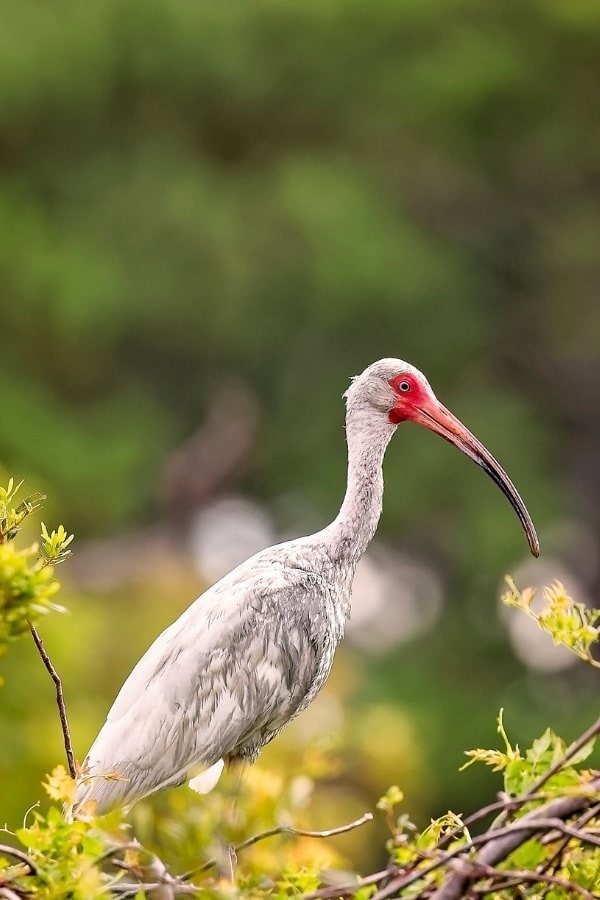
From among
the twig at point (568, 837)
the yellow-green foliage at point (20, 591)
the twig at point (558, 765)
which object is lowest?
the twig at point (568, 837)

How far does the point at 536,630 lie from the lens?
13.3m

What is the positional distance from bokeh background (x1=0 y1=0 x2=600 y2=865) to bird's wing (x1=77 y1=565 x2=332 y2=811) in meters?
7.84

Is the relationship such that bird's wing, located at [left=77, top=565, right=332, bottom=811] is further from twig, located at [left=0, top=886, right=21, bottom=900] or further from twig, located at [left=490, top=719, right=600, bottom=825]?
twig, located at [left=490, top=719, right=600, bottom=825]

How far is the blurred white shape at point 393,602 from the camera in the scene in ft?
45.5

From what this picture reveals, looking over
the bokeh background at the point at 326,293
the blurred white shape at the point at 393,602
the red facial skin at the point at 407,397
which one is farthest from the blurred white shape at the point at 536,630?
the red facial skin at the point at 407,397

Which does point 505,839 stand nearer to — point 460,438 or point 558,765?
point 558,765

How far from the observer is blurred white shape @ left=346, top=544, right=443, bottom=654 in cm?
1388

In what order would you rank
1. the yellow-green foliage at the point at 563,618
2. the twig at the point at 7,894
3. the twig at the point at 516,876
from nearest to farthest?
the twig at the point at 516,876 → the twig at the point at 7,894 → the yellow-green foliage at the point at 563,618

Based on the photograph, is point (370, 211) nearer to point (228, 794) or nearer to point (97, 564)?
point (97, 564)

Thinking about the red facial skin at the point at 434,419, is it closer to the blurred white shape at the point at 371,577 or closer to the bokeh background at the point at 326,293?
the bokeh background at the point at 326,293

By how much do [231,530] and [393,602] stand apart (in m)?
1.46

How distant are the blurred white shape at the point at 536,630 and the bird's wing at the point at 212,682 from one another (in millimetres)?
9042

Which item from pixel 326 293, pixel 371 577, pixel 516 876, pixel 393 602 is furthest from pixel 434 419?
pixel 393 602

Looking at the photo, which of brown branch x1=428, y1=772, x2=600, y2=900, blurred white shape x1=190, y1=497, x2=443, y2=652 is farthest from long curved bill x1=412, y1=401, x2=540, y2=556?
blurred white shape x1=190, y1=497, x2=443, y2=652
